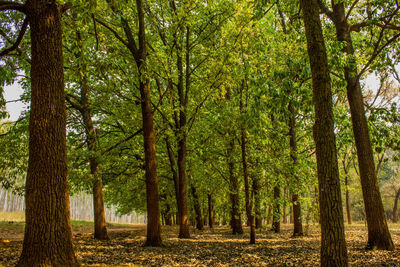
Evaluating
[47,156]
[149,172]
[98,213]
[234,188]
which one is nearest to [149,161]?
[149,172]

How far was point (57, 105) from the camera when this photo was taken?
556cm

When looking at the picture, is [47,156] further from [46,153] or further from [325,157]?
[325,157]

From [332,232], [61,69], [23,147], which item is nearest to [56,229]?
[61,69]

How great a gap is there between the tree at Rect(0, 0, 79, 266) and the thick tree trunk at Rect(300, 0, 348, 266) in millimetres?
4904

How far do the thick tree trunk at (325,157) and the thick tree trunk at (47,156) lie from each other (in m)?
4.91

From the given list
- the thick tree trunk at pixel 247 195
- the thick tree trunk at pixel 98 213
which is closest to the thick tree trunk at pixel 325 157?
the thick tree trunk at pixel 247 195

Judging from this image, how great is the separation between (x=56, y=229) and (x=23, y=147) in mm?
9360

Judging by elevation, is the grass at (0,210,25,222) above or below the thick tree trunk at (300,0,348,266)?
below

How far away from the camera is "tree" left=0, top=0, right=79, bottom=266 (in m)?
5.05

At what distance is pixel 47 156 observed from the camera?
208 inches

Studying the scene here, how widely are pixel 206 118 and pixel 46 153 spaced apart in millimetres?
12198

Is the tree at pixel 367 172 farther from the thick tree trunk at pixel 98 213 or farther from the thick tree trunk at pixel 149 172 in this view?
the thick tree trunk at pixel 98 213

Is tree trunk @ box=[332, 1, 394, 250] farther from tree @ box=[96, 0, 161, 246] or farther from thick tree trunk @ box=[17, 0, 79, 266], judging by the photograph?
thick tree trunk @ box=[17, 0, 79, 266]

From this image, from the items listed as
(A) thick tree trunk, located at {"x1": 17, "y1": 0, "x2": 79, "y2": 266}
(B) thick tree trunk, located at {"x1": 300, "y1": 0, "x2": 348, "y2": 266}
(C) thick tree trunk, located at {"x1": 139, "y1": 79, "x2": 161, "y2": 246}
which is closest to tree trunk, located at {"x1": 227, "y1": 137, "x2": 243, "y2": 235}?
(C) thick tree trunk, located at {"x1": 139, "y1": 79, "x2": 161, "y2": 246}
